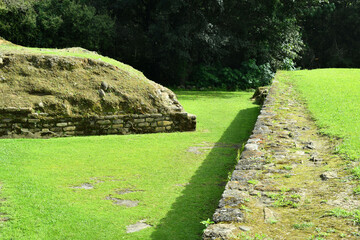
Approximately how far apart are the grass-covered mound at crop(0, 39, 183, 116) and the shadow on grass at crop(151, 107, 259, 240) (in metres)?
2.30

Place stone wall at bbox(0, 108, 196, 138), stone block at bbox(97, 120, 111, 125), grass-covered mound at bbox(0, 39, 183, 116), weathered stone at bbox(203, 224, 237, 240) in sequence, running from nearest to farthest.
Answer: weathered stone at bbox(203, 224, 237, 240)
stone wall at bbox(0, 108, 196, 138)
grass-covered mound at bbox(0, 39, 183, 116)
stone block at bbox(97, 120, 111, 125)

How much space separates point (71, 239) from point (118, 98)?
17.4 feet

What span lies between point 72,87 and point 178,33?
11.2m

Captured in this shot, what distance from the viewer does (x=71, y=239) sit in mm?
3771

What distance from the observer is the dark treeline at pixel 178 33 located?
58.5ft

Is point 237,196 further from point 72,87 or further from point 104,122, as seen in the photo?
point 72,87

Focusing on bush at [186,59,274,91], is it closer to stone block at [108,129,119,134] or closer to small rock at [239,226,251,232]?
stone block at [108,129,119,134]

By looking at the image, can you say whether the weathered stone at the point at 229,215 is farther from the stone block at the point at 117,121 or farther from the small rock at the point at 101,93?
the small rock at the point at 101,93

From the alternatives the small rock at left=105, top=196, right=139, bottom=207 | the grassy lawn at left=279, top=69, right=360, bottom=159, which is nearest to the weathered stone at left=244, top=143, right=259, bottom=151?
the grassy lawn at left=279, top=69, right=360, bottom=159

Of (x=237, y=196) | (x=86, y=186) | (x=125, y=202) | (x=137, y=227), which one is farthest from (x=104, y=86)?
(x=237, y=196)

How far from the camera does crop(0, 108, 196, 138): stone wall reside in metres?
7.89

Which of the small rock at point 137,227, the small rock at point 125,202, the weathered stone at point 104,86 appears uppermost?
the weathered stone at point 104,86

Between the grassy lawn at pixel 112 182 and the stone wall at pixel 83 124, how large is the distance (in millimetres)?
376

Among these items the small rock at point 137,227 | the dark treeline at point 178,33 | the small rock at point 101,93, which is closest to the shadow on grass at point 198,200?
the small rock at point 137,227
